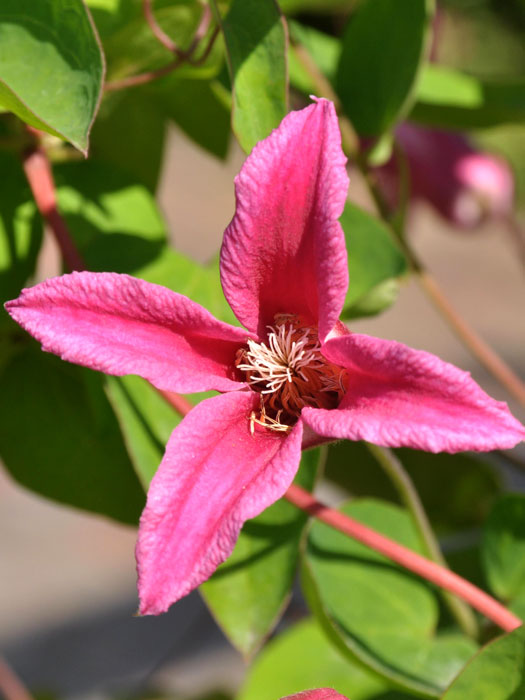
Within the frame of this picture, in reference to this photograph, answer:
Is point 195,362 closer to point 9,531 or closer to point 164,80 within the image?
point 164,80

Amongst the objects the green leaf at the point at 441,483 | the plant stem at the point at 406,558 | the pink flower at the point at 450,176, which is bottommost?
the green leaf at the point at 441,483

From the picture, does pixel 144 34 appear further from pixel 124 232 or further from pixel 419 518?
pixel 419 518

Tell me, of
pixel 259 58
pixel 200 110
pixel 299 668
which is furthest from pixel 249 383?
pixel 299 668

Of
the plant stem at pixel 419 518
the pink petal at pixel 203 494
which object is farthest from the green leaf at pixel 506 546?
the pink petal at pixel 203 494

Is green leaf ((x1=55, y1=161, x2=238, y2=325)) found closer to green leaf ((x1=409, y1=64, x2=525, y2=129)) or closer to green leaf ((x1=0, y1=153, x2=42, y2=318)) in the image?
green leaf ((x1=0, y1=153, x2=42, y2=318))

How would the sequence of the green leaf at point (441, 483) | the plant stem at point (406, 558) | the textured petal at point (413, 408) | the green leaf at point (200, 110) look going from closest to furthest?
the textured petal at point (413, 408)
the plant stem at point (406, 558)
the green leaf at point (200, 110)
the green leaf at point (441, 483)

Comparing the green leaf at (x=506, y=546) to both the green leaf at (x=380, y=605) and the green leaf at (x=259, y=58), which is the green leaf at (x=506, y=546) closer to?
the green leaf at (x=380, y=605)
